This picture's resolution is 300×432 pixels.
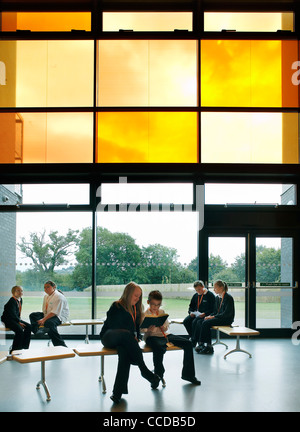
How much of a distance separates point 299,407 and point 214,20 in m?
6.90

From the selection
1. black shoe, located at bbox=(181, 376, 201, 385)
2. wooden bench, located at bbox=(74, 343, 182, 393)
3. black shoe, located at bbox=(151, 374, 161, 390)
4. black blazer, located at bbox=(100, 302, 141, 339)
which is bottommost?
black shoe, located at bbox=(181, 376, 201, 385)

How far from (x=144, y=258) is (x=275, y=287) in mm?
2595

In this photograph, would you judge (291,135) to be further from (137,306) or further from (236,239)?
(137,306)

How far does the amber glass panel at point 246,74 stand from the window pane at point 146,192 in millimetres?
1692

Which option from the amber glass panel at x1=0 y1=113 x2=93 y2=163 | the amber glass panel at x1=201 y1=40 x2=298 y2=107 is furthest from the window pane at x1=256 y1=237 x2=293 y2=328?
the amber glass panel at x1=0 y1=113 x2=93 y2=163

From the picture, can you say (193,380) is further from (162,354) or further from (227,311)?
(227,311)

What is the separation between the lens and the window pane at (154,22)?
27.6 ft

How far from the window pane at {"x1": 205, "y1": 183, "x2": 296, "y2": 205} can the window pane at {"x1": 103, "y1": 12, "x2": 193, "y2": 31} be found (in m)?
3.08

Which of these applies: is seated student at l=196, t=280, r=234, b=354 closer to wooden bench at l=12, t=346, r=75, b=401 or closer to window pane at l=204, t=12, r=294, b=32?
wooden bench at l=12, t=346, r=75, b=401

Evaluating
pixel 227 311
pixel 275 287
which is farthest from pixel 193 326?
pixel 275 287

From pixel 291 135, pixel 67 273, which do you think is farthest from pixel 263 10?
pixel 67 273

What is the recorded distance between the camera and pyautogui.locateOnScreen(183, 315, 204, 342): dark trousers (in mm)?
7414

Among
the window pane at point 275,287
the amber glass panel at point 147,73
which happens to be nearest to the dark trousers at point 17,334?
the amber glass panel at point 147,73

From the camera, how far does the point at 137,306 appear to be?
532 cm
